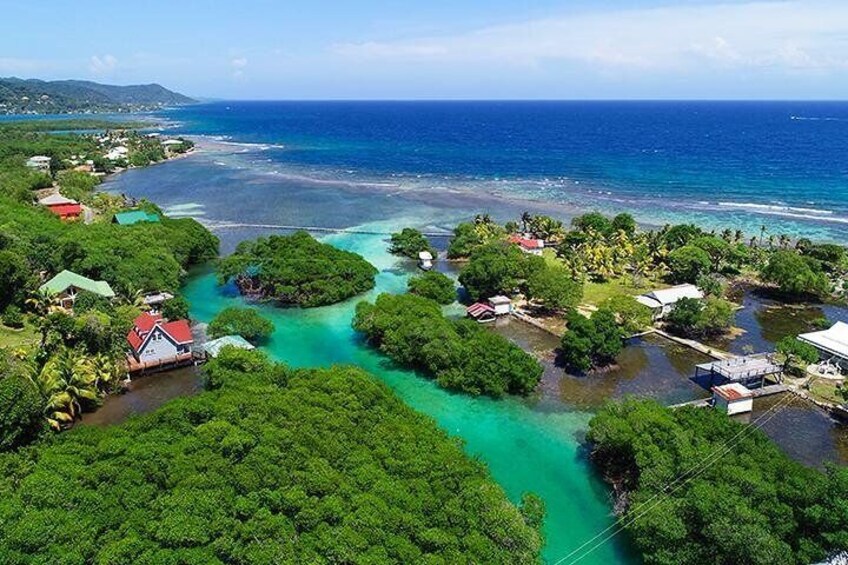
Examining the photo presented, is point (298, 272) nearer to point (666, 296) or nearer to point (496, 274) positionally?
point (496, 274)

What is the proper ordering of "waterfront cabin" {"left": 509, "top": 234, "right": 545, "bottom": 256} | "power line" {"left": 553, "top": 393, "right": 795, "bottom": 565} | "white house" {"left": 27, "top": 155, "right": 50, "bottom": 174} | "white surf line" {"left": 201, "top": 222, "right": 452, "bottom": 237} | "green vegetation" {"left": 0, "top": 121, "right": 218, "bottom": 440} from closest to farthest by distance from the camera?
"power line" {"left": 553, "top": 393, "right": 795, "bottom": 565} < "green vegetation" {"left": 0, "top": 121, "right": 218, "bottom": 440} < "waterfront cabin" {"left": 509, "top": 234, "right": 545, "bottom": 256} < "white surf line" {"left": 201, "top": 222, "right": 452, "bottom": 237} < "white house" {"left": 27, "top": 155, "right": 50, "bottom": 174}

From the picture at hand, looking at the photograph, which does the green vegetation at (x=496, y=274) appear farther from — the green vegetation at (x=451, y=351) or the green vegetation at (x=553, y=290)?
the green vegetation at (x=451, y=351)

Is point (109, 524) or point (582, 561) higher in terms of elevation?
point (109, 524)

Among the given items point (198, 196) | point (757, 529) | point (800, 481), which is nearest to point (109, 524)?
point (757, 529)

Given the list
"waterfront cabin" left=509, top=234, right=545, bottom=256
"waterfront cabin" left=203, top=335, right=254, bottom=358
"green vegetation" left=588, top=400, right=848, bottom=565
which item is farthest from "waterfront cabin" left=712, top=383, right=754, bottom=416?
"waterfront cabin" left=509, top=234, right=545, bottom=256

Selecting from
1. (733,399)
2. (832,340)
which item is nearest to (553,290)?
(733,399)

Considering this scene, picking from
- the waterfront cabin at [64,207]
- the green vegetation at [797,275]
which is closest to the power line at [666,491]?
the green vegetation at [797,275]

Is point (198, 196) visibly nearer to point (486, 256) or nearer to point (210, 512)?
point (486, 256)

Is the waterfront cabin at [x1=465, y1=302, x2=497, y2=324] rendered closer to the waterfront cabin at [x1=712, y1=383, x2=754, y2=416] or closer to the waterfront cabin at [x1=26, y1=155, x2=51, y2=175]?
the waterfront cabin at [x1=712, y1=383, x2=754, y2=416]
